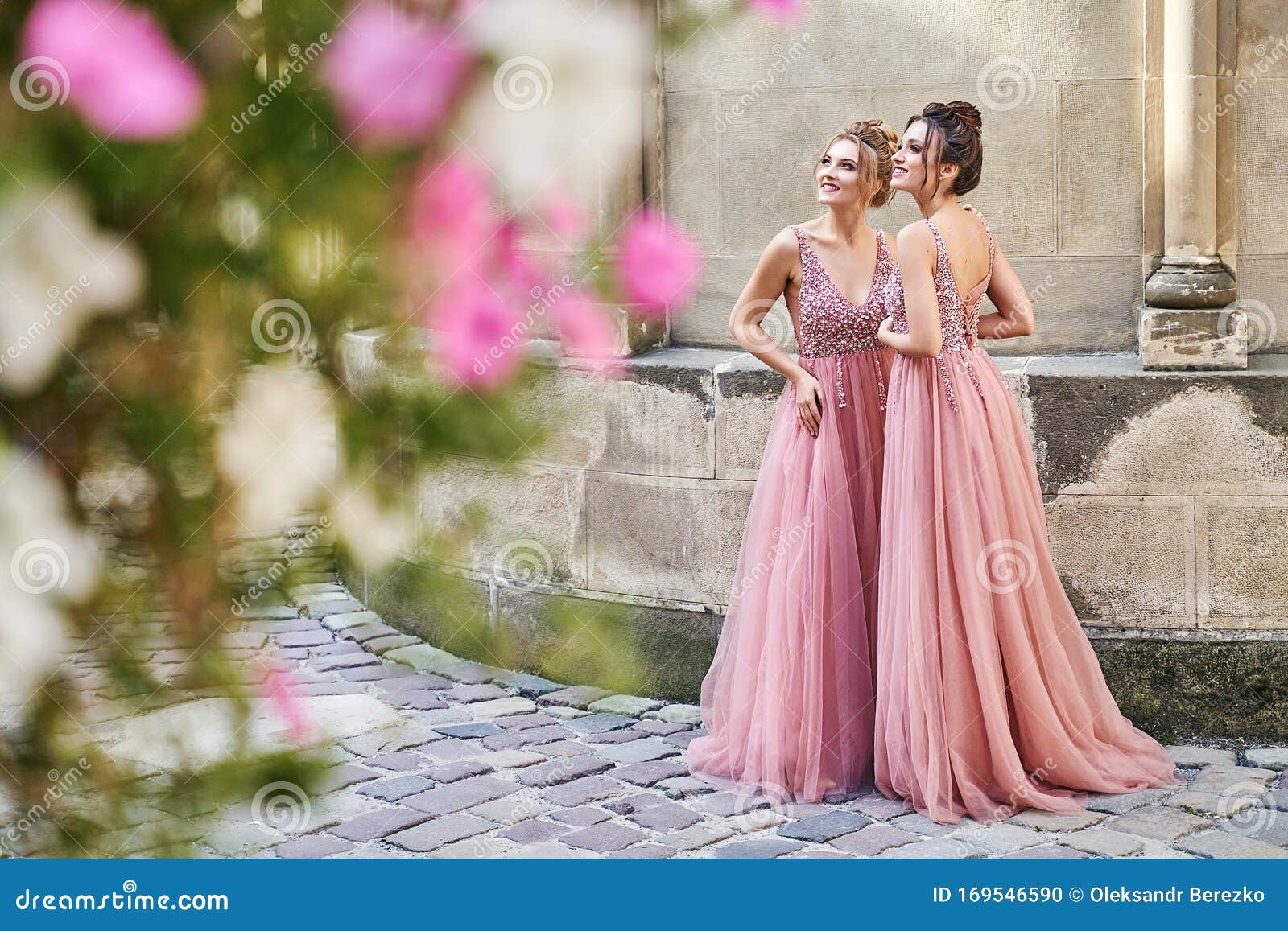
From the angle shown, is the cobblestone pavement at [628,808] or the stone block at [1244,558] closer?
the cobblestone pavement at [628,808]

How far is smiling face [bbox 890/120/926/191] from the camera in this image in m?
4.70

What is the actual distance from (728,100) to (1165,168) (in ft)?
5.17

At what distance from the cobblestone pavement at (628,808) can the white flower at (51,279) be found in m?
2.80

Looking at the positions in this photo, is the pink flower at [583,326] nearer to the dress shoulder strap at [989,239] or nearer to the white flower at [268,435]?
the white flower at [268,435]

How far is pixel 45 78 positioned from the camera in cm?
80

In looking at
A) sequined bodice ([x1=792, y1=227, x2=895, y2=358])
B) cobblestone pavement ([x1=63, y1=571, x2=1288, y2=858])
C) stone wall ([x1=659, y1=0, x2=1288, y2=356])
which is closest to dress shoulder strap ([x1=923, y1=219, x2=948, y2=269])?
sequined bodice ([x1=792, y1=227, x2=895, y2=358])

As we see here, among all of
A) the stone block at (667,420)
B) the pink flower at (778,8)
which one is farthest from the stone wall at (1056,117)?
the pink flower at (778,8)

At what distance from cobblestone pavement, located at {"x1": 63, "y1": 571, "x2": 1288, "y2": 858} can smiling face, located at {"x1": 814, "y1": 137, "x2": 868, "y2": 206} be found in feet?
6.01

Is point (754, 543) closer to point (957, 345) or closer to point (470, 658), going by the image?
point (957, 345)

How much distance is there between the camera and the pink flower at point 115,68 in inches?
30.5

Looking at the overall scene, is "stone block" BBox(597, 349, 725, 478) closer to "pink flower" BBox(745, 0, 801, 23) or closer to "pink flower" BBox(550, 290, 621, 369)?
"pink flower" BBox(745, 0, 801, 23)

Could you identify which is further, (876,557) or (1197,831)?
(876,557)

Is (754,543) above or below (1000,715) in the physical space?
above

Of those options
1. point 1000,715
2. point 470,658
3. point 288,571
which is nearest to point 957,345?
point 1000,715
